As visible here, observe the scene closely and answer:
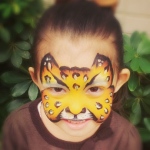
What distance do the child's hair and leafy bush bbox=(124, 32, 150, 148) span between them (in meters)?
0.45

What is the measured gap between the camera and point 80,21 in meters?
1.23

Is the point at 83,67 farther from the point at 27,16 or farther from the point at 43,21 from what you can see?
the point at 27,16

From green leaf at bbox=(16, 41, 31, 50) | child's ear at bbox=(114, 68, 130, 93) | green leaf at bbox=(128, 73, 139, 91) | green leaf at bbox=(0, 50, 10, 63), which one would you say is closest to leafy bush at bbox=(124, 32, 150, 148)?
green leaf at bbox=(128, 73, 139, 91)

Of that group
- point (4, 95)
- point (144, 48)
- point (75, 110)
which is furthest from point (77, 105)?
point (4, 95)

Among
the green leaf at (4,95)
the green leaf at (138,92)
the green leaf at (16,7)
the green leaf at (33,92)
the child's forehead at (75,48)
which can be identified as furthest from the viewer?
the green leaf at (4,95)

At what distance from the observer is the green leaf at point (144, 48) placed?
1.74 meters

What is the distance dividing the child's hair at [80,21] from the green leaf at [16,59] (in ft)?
1.70

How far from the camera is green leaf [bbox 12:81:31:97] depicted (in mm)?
1865

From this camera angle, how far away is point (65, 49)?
1218 millimetres

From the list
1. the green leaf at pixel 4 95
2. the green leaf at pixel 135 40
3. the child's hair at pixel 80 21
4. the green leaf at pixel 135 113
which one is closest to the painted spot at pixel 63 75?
the child's hair at pixel 80 21

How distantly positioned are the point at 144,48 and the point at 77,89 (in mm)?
614

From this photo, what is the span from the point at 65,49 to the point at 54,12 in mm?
132

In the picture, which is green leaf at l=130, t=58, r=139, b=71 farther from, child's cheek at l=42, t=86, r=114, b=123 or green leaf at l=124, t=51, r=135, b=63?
child's cheek at l=42, t=86, r=114, b=123

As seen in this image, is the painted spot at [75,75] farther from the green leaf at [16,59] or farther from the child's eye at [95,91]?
the green leaf at [16,59]
